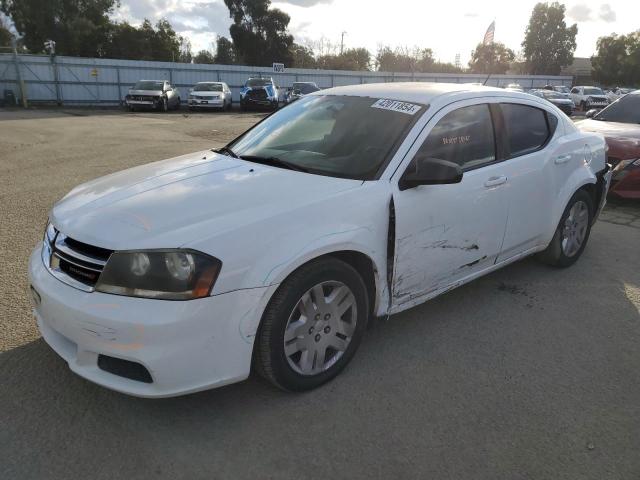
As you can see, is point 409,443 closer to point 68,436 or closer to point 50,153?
point 68,436

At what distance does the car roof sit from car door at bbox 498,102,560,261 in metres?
0.20

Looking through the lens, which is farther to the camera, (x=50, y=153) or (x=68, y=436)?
(x=50, y=153)

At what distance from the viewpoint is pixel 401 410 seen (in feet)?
9.02

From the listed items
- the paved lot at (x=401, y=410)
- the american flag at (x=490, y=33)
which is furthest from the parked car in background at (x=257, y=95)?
the paved lot at (x=401, y=410)

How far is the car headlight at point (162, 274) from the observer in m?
2.35

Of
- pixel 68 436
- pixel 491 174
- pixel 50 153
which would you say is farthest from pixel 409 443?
pixel 50 153

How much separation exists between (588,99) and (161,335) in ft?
124

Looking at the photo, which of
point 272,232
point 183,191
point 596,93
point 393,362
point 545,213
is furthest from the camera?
point 596,93

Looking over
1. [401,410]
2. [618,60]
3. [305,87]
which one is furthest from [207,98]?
[618,60]

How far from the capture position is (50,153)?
34.9ft

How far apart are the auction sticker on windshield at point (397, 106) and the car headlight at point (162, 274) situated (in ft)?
5.62

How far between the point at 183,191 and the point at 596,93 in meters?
39.0

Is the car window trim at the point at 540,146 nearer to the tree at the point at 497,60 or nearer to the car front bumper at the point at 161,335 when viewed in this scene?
the car front bumper at the point at 161,335

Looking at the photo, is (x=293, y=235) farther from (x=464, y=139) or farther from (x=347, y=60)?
(x=347, y=60)
